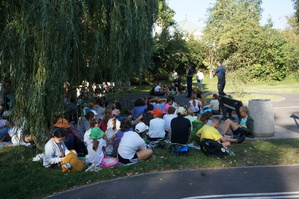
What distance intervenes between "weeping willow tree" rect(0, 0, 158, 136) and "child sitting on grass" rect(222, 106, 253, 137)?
3567 millimetres

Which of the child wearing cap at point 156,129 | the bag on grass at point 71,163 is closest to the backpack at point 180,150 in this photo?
the child wearing cap at point 156,129

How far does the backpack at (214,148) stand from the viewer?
7.33 meters

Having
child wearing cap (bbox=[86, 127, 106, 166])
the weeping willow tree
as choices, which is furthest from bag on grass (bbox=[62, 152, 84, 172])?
the weeping willow tree

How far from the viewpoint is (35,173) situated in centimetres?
671

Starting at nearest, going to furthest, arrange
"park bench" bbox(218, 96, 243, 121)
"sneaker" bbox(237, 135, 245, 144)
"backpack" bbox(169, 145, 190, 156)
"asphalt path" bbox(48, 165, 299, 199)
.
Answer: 1. "asphalt path" bbox(48, 165, 299, 199)
2. "backpack" bbox(169, 145, 190, 156)
3. "sneaker" bbox(237, 135, 245, 144)
4. "park bench" bbox(218, 96, 243, 121)

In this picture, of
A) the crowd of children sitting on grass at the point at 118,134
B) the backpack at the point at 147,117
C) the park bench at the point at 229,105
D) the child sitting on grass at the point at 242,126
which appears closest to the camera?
the crowd of children sitting on grass at the point at 118,134

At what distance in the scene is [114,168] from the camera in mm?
6824

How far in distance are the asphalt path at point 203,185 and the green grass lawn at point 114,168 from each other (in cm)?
29

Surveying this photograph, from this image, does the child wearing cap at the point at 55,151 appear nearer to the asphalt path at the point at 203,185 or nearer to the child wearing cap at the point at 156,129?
the asphalt path at the point at 203,185

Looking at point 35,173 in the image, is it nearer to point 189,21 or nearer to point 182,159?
point 182,159

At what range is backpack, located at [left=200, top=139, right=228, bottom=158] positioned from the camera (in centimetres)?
733

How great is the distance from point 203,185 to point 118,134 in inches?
104

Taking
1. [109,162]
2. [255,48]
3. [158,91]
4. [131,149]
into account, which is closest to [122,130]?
[131,149]

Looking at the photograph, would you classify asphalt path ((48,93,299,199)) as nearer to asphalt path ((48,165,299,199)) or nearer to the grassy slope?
asphalt path ((48,165,299,199))
